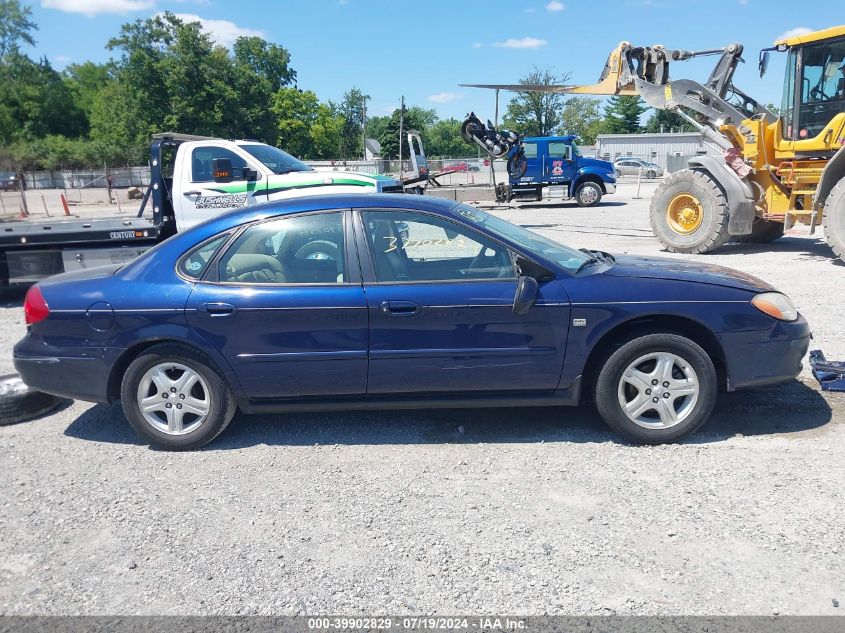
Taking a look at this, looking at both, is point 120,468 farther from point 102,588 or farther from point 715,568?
point 715,568

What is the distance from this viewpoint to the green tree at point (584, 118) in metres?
81.8

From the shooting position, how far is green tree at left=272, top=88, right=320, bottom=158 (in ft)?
265

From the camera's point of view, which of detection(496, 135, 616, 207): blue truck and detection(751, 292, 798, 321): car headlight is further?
detection(496, 135, 616, 207): blue truck

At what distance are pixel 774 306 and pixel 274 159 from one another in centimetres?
777

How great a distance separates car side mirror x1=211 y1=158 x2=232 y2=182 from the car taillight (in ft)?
16.2

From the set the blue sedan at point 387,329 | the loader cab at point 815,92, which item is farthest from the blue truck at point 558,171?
the blue sedan at point 387,329

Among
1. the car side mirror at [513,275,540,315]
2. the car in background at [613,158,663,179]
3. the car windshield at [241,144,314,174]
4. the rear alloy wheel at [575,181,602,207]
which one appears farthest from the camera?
the car in background at [613,158,663,179]

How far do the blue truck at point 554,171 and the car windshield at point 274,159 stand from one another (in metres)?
13.4

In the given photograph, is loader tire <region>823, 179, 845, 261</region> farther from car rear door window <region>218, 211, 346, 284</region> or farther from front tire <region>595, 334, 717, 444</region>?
car rear door window <region>218, 211, 346, 284</region>

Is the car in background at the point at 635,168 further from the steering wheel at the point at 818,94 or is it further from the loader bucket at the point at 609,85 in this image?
the steering wheel at the point at 818,94

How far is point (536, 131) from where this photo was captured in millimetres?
71938

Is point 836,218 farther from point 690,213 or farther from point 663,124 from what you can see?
point 663,124

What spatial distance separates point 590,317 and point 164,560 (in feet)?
8.84

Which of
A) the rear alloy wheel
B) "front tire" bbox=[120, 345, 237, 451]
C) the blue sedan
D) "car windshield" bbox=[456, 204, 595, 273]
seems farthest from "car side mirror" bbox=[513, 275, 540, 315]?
the rear alloy wheel
